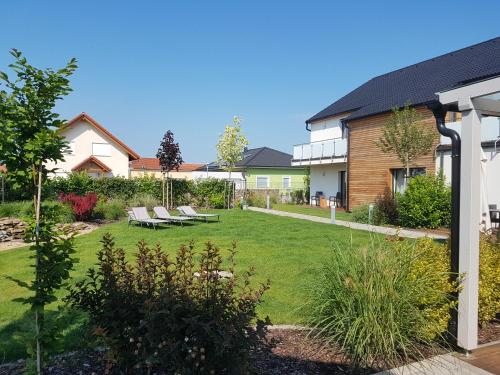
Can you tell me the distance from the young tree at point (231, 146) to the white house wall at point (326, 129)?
5.59 m

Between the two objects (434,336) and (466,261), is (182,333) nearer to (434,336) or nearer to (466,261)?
(434,336)

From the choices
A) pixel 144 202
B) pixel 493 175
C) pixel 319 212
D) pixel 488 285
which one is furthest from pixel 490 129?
pixel 144 202

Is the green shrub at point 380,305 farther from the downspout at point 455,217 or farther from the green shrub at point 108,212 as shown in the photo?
the green shrub at point 108,212

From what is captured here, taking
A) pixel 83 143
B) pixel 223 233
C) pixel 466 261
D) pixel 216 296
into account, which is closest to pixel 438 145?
pixel 223 233

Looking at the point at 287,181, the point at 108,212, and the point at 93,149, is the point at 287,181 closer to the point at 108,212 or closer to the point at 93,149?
the point at 93,149

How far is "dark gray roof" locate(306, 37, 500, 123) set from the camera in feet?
63.0

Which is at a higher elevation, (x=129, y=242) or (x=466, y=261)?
(x=466, y=261)

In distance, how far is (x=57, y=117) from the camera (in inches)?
Result: 116

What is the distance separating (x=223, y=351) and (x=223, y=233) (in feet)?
33.4

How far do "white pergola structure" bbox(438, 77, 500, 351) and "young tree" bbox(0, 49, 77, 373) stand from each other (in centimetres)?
339

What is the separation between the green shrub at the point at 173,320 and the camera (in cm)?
272

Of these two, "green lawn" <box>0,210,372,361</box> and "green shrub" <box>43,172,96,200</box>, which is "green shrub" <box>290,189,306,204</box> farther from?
"green shrub" <box>43,172,96,200</box>

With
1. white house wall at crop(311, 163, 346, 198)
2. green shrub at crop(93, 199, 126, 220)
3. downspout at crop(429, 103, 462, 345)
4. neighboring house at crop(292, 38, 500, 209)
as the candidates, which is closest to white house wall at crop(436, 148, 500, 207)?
neighboring house at crop(292, 38, 500, 209)

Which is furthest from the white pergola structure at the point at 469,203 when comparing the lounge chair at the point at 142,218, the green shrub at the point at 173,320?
the lounge chair at the point at 142,218
